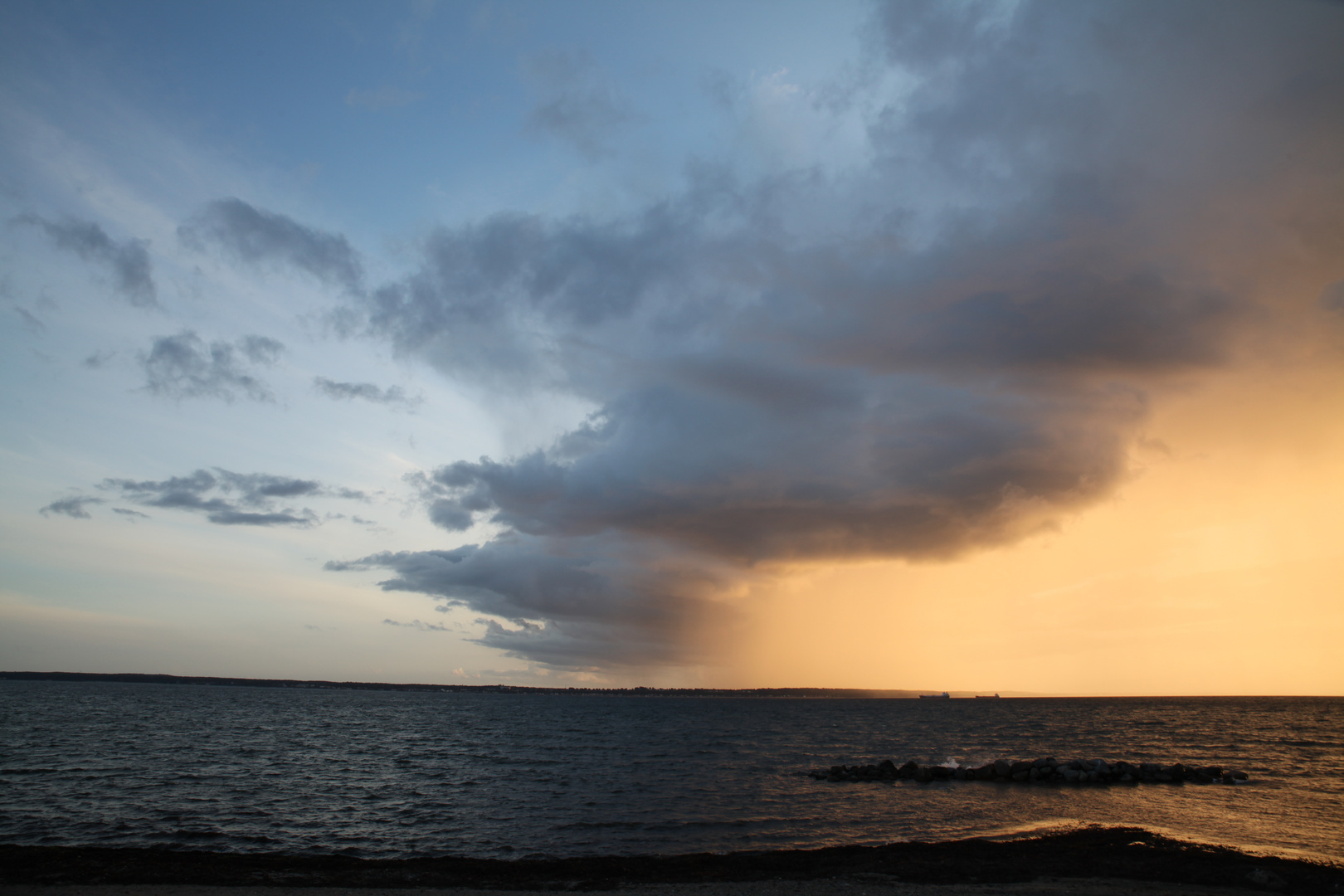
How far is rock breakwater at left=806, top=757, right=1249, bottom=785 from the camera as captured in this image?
4947cm

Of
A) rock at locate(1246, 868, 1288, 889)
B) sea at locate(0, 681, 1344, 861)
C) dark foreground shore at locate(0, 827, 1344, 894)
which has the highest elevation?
rock at locate(1246, 868, 1288, 889)

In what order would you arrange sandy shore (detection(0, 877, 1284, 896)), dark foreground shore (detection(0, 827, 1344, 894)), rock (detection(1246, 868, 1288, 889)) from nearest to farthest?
sandy shore (detection(0, 877, 1284, 896)), rock (detection(1246, 868, 1288, 889)), dark foreground shore (detection(0, 827, 1344, 894))

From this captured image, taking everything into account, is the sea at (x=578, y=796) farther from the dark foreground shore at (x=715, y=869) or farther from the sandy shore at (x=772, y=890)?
the sandy shore at (x=772, y=890)

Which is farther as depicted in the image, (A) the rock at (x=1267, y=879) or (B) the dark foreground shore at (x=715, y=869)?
(B) the dark foreground shore at (x=715, y=869)

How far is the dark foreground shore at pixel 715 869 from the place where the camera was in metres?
22.7

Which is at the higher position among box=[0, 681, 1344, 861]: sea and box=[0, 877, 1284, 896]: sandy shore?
box=[0, 877, 1284, 896]: sandy shore

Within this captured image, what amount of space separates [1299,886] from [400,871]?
96.5ft

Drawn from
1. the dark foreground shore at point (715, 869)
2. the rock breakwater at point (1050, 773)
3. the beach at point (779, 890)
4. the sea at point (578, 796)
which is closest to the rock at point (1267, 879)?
the dark foreground shore at point (715, 869)

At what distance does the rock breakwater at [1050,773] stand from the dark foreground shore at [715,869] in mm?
24530

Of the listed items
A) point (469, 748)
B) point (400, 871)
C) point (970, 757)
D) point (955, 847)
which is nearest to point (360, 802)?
point (400, 871)

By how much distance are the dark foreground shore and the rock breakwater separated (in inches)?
966

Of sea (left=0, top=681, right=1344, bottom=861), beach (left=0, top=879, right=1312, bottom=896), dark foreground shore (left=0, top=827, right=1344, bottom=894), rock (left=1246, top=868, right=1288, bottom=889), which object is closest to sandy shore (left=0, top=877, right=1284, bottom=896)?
beach (left=0, top=879, right=1312, bottom=896)

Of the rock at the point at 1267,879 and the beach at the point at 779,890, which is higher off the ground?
the rock at the point at 1267,879

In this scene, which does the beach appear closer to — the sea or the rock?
the rock
